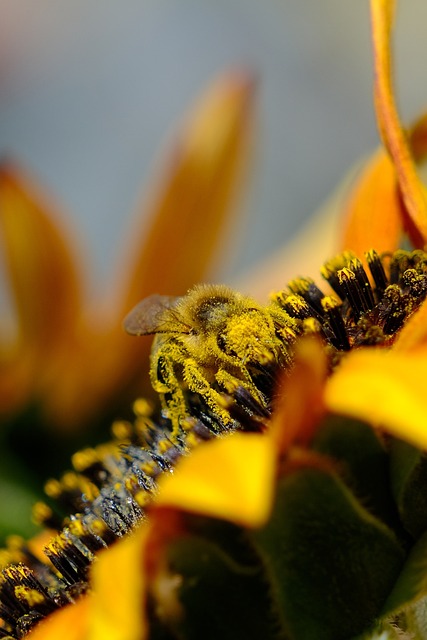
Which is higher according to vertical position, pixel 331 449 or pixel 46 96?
pixel 46 96

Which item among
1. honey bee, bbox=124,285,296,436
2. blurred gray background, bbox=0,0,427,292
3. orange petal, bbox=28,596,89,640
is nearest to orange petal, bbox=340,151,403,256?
honey bee, bbox=124,285,296,436

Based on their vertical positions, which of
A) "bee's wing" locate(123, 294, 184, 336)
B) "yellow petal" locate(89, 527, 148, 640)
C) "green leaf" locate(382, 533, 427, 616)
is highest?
"bee's wing" locate(123, 294, 184, 336)

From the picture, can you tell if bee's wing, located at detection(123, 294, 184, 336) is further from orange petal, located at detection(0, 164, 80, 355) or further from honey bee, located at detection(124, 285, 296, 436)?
orange petal, located at detection(0, 164, 80, 355)

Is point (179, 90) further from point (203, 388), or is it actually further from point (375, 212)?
point (203, 388)

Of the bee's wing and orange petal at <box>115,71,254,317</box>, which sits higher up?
orange petal at <box>115,71,254,317</box>

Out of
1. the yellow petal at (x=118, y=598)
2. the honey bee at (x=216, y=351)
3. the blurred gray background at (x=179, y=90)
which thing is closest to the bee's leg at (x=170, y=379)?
the honey bee at (x=216, y=351)

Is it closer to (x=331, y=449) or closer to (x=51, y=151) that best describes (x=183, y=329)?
(x=331, y=449)

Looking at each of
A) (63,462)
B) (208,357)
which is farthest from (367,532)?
(63,462)

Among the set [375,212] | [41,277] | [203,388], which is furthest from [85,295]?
[203,388]
